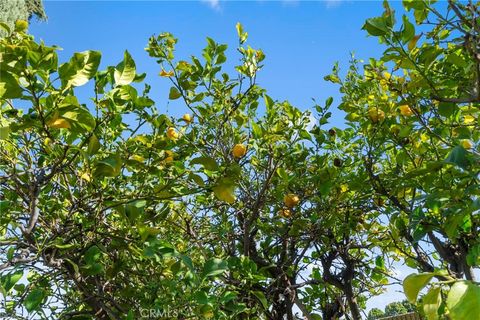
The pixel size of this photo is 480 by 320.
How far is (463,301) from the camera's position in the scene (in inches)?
18.7

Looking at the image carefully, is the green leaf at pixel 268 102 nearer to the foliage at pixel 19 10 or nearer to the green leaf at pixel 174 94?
the green leaf at pixel 174 94

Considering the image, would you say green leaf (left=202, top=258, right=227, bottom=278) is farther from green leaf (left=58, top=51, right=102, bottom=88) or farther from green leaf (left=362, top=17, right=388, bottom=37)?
green leaf (left=362, top=17, right=388, bottom=37)

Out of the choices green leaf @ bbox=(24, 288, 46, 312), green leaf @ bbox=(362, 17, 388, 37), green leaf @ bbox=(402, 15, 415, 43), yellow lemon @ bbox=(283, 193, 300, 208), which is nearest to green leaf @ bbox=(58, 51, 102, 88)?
green leaf @ bbox=(24, 288, 46, 312)

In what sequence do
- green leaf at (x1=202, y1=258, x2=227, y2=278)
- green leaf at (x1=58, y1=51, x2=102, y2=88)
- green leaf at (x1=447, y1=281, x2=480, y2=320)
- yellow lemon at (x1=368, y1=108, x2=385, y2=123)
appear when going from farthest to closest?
yellow lemon at (x1=368, y1=108, x2=385, y2=123) → green leaf at (x1=202, y1=258, x2=227, y2=278) → green leaf at (x1=58, y1=51, x2=102, y2=88) → green leaf at (x1=447, y1=281, x2=480, y2=320)

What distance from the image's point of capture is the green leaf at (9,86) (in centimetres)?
92

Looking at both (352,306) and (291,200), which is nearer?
(291,200)

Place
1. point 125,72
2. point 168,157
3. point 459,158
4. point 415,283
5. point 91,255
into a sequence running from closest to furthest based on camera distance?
point 415,283 < point 459,158 < point 125,72 < point 91,255 < point 168,157

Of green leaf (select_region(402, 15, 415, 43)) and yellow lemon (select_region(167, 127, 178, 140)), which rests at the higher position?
yellow lemon (select_region(167, 127, 178, 140))

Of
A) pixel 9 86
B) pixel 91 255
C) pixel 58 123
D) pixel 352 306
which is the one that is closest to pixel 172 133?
pixel 91 255

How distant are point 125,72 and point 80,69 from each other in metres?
0.20

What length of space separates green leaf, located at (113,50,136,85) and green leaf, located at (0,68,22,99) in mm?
262

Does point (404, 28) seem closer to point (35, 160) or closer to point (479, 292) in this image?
point (479, 292)

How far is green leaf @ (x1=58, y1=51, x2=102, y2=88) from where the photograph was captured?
96 cm

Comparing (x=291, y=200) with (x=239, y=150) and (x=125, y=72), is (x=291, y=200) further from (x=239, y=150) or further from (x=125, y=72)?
(x=125, y=72)
